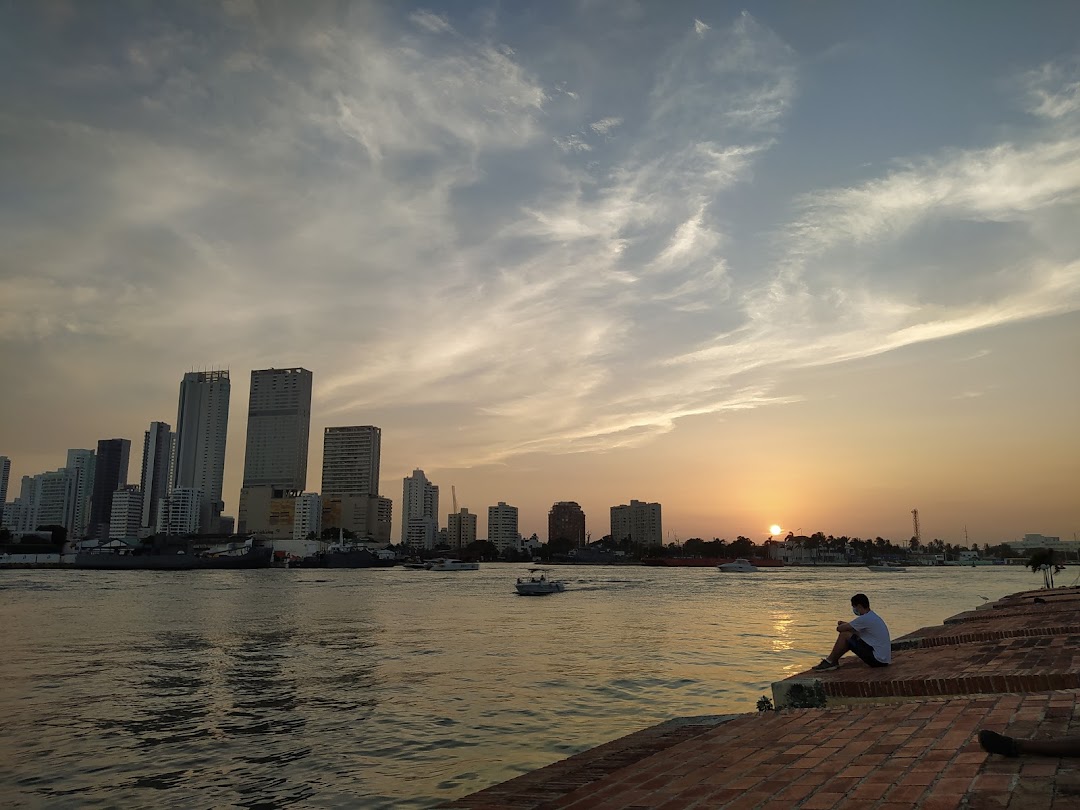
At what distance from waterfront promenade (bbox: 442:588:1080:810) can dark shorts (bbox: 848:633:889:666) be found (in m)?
1.41

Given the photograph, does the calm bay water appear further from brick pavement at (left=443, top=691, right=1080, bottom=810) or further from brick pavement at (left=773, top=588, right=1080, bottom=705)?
brick pavement at (left=773, top=588, right=1080, bottom=705)

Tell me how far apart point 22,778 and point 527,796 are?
8.73 m

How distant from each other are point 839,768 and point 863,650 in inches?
269

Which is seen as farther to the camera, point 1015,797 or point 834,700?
point 834,700

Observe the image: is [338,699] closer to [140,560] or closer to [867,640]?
[867,640]

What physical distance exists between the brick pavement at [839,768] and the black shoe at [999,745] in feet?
0.23

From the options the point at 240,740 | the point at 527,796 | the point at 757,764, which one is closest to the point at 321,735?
the point at 240,740

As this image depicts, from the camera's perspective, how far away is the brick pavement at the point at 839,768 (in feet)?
14.7

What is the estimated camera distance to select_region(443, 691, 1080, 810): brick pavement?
4.49 metres

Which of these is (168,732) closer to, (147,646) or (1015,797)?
(1015,797)

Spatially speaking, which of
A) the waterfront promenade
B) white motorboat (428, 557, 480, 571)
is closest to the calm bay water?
the waterfront promenade

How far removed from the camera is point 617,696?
16.5 m

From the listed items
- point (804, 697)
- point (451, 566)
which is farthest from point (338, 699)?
point (451, 566)

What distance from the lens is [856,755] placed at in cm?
564
